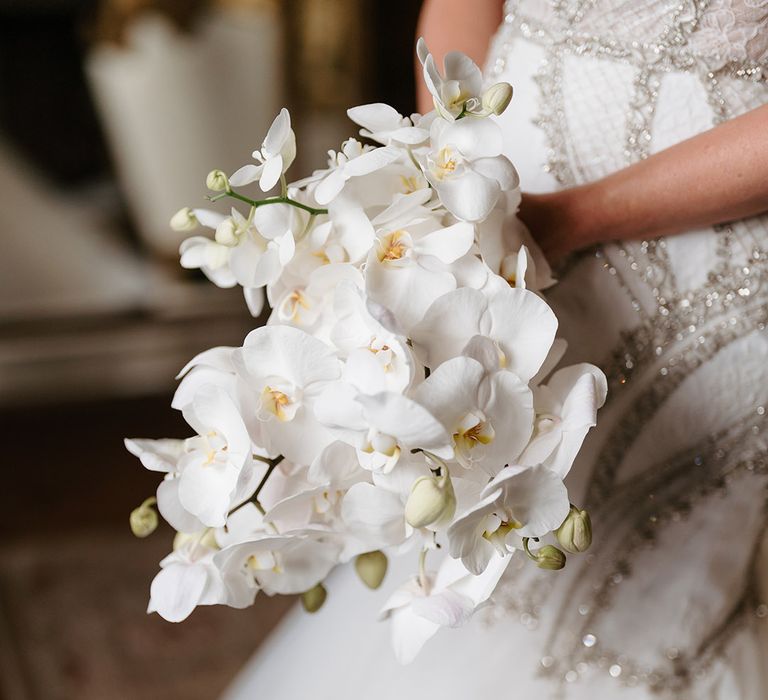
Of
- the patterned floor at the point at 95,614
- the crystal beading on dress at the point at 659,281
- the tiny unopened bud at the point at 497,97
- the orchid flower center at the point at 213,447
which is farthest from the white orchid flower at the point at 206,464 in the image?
the patterned floor at the point at 95,614

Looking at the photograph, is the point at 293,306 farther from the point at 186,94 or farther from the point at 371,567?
the point at 186,94

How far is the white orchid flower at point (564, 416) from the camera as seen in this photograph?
46 cm

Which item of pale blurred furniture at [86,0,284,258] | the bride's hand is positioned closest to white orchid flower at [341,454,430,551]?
the bride's hand

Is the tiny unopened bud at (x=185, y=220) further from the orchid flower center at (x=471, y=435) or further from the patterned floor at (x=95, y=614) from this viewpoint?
the patterned floor at (x=95, y=614)

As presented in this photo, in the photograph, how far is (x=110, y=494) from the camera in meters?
2.06

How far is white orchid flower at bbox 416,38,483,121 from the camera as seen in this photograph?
472 mm

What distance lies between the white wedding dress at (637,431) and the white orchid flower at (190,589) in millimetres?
314

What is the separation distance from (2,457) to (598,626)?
5.87 feet

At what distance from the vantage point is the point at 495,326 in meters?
0.46

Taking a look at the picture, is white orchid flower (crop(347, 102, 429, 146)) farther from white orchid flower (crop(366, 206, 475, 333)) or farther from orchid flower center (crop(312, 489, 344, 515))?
orchid flower center (crop(312, 489, 344, 515))

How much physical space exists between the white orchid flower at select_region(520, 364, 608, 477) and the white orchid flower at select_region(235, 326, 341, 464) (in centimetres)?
11

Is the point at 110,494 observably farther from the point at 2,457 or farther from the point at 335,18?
the point at 335,18

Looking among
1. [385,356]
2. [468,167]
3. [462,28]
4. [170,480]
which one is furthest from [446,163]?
[462,28]

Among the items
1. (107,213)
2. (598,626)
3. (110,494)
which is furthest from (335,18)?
(598,626)
